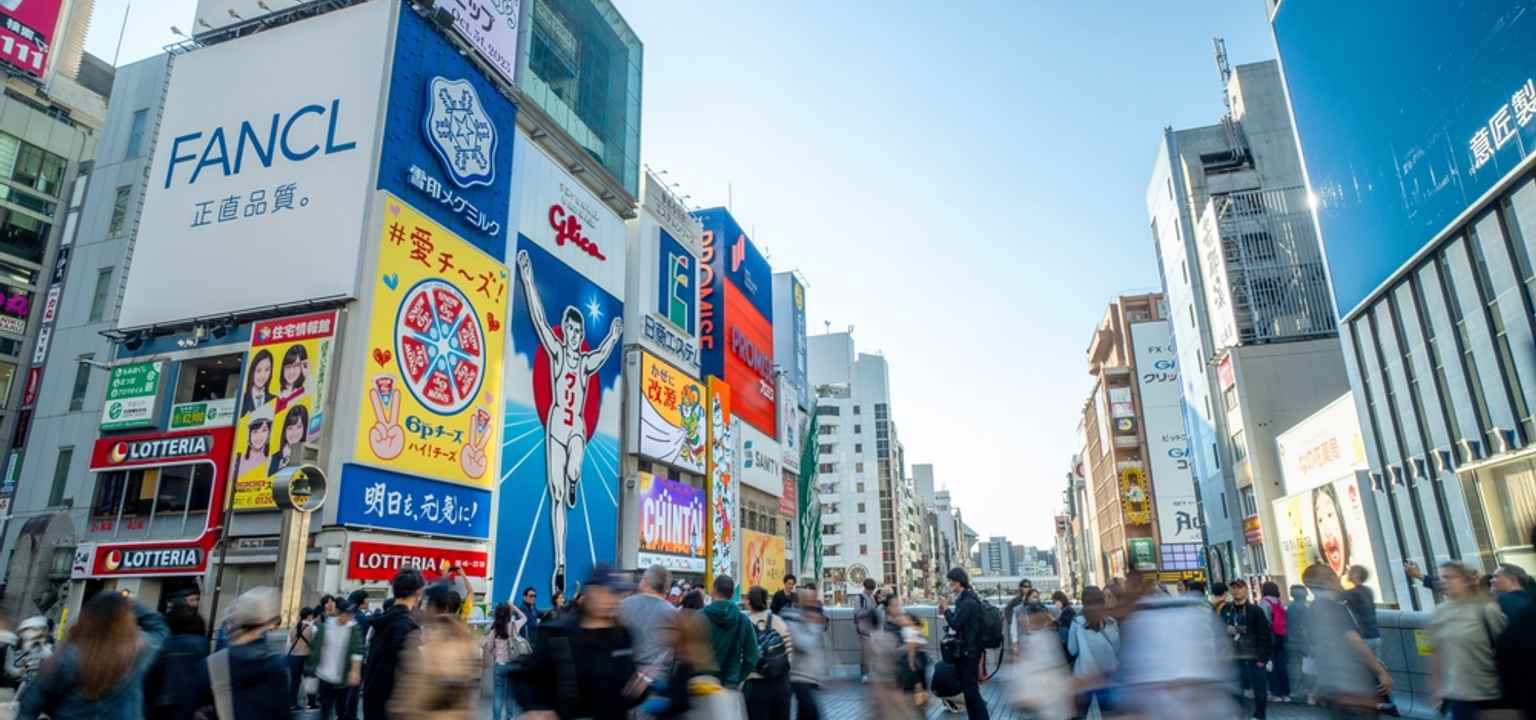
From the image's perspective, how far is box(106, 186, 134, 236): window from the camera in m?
30.4

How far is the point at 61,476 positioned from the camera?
2650 cm

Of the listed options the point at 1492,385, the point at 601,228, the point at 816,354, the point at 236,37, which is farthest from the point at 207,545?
the point at 816,354

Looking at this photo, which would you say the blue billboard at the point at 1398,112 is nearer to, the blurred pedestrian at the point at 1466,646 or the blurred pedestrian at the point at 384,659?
the blurred pedestrian at the point at 1466,646

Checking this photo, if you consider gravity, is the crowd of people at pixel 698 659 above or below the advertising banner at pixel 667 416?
below

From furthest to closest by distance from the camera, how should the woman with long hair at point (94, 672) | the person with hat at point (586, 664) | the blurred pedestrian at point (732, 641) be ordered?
the blurred pedestrian at point (732, 641)
the person with hat at point (586, 664)
the woman with long hair at point (94, 672)

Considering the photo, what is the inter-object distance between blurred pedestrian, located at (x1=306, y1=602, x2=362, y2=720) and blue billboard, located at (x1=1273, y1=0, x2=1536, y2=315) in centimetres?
2215

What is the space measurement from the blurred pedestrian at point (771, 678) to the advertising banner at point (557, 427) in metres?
18.8

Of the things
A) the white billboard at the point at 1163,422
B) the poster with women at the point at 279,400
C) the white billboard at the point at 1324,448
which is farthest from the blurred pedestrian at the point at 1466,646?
the white billboard at the point at 1163,422

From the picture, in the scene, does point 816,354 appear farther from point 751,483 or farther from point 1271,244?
point 1271,244

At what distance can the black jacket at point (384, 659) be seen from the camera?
564 cm

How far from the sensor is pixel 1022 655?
5.78m

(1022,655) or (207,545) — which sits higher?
(207,545)

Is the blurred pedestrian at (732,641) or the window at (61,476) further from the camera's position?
the window at (61,476)

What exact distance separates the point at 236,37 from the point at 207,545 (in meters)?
14.9
